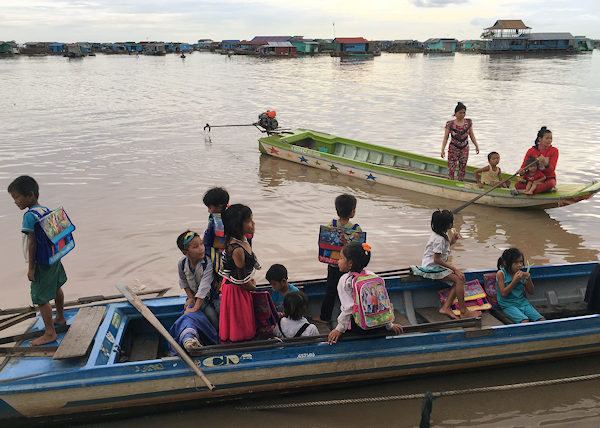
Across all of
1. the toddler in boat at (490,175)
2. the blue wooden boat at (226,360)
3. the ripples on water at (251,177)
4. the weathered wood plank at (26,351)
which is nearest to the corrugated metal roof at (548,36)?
the ripples on water at (251,177)

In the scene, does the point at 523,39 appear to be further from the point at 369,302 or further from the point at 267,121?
A: the point at 369,302

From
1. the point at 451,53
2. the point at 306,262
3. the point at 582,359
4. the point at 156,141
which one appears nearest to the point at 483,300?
the point at 582,359

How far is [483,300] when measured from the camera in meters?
5.11

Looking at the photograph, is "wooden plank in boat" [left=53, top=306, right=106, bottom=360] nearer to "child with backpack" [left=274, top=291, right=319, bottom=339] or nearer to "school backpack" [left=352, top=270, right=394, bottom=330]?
"child with backpack" [left=274, top=291, right=319, bottom=339]

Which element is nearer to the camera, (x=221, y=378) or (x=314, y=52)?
(x=221, y=378)

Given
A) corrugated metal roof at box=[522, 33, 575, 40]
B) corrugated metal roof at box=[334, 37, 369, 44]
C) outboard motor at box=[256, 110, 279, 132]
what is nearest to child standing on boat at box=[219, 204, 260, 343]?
outboard motor at box=[256, 110, 279, 132]

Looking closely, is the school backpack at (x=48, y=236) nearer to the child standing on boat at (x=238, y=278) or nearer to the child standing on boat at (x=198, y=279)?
the child standing on boat at (x=198, y=279)

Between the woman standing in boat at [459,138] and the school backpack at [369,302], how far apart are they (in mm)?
5990

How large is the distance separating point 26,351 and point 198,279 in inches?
61.4

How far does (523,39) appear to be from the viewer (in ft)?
242

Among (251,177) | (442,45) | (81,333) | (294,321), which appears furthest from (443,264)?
(442,45)

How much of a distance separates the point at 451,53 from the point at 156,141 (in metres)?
96.2

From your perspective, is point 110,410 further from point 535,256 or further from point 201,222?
point 535,256

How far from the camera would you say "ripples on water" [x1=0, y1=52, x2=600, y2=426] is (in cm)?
743
